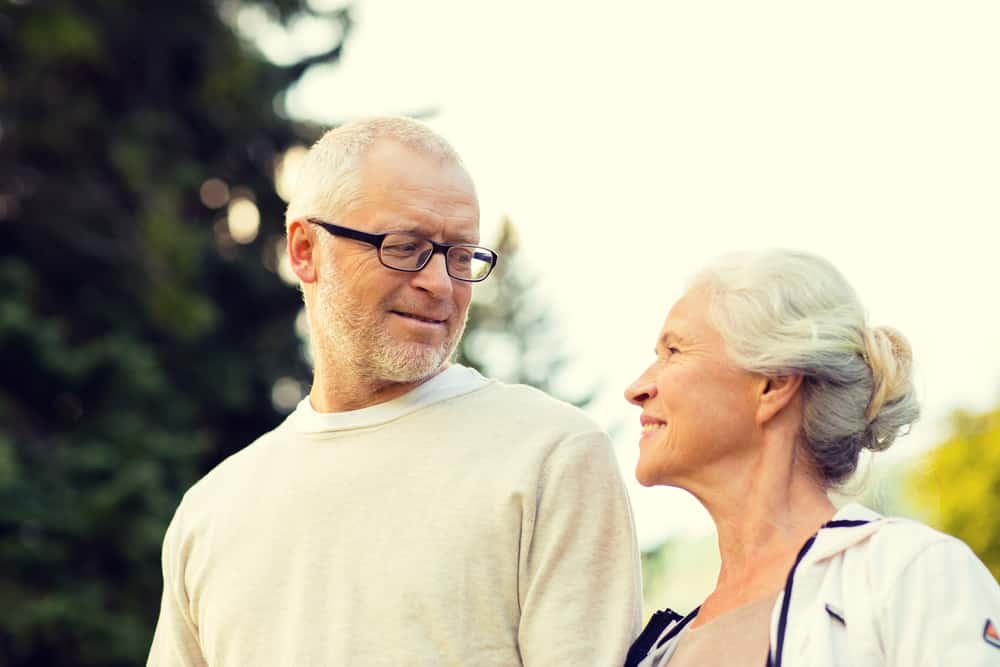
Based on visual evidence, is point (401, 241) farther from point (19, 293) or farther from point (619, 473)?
point (19, 293)

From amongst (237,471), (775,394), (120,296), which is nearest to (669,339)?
(775,394)

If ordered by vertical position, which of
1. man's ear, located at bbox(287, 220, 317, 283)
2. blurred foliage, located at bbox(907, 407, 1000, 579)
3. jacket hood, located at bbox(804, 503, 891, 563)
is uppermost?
man's ear, located at bbox(287, 220, 317, 283)

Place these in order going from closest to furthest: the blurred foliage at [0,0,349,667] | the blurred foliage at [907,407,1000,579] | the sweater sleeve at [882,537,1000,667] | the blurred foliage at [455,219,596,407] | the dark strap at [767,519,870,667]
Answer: the sweater sleeve at [882,537,1000,667]
the dark strap at [767,519,870,667]
the blurred foliage at [0,0,349,667]
the blurred foliage at [455,219,596,407]
the blurred foliage at [907,407,1000,579]

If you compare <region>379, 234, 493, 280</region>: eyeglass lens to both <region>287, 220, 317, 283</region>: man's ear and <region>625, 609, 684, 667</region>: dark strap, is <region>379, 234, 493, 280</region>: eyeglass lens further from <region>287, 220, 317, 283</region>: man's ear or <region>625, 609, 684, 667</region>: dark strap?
<region>625, 609, 684, 667</region>: dark strap

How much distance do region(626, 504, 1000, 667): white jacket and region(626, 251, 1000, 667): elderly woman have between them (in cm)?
2

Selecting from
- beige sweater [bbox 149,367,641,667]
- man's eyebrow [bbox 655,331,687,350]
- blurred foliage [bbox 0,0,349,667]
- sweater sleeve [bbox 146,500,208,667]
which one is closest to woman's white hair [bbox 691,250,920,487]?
man's eyebrow [bbox 655,331,687,350]

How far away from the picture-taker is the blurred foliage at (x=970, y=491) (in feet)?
62.7

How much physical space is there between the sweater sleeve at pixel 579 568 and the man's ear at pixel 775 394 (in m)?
0.33

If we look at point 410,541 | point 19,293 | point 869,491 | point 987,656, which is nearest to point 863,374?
point 869,491

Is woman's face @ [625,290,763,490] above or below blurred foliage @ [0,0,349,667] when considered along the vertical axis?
above

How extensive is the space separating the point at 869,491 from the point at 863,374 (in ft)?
0.87

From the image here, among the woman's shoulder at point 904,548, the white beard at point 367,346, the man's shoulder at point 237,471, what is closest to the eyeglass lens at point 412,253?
the white beard at point 367,346

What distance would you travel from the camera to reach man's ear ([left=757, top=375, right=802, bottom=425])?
274 cm

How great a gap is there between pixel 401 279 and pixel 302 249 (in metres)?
0.37
